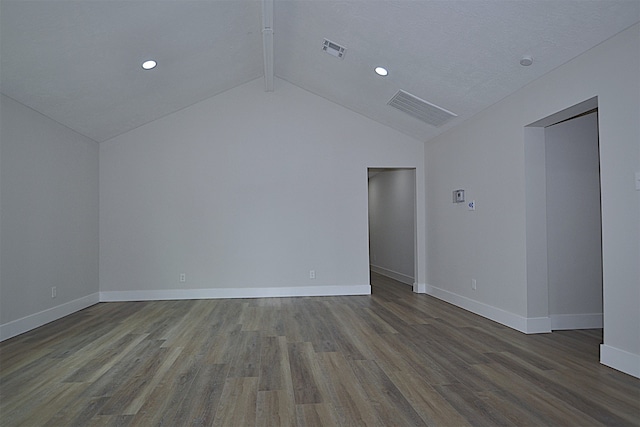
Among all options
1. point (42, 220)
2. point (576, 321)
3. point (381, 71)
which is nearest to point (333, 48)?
point (381, 71)

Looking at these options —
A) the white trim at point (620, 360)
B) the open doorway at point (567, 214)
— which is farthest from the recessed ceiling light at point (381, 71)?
the white trim at point (620, 360)

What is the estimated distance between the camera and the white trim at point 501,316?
14.0 ft

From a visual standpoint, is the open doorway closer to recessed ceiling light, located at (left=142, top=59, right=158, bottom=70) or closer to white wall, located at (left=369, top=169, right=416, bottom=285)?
white wall, located at (left=369, top=169, right=416, bottom=285)

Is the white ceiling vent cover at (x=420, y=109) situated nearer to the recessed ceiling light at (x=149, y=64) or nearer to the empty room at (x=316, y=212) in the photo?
the empty room at (x=316, y=212)

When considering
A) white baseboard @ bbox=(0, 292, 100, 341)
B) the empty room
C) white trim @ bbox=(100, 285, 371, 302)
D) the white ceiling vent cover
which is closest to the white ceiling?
the empty room

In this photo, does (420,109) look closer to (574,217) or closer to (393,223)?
(574,217)

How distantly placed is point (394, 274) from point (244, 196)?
3605 mm

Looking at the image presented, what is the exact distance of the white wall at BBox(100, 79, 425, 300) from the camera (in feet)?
21.5

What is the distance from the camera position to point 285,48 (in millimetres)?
5836

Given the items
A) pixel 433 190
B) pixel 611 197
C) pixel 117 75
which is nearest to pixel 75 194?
pixel 117 75

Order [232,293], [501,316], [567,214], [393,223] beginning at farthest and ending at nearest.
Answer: [393,223] < [232,293] < [501,316] < [567,214]

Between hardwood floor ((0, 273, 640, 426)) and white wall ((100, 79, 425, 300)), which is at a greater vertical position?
white wall ((100, 79, 425, 300))

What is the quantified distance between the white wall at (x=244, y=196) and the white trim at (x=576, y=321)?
2811 millimetres

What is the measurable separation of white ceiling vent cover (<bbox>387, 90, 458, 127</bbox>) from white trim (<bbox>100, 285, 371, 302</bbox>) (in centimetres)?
280
